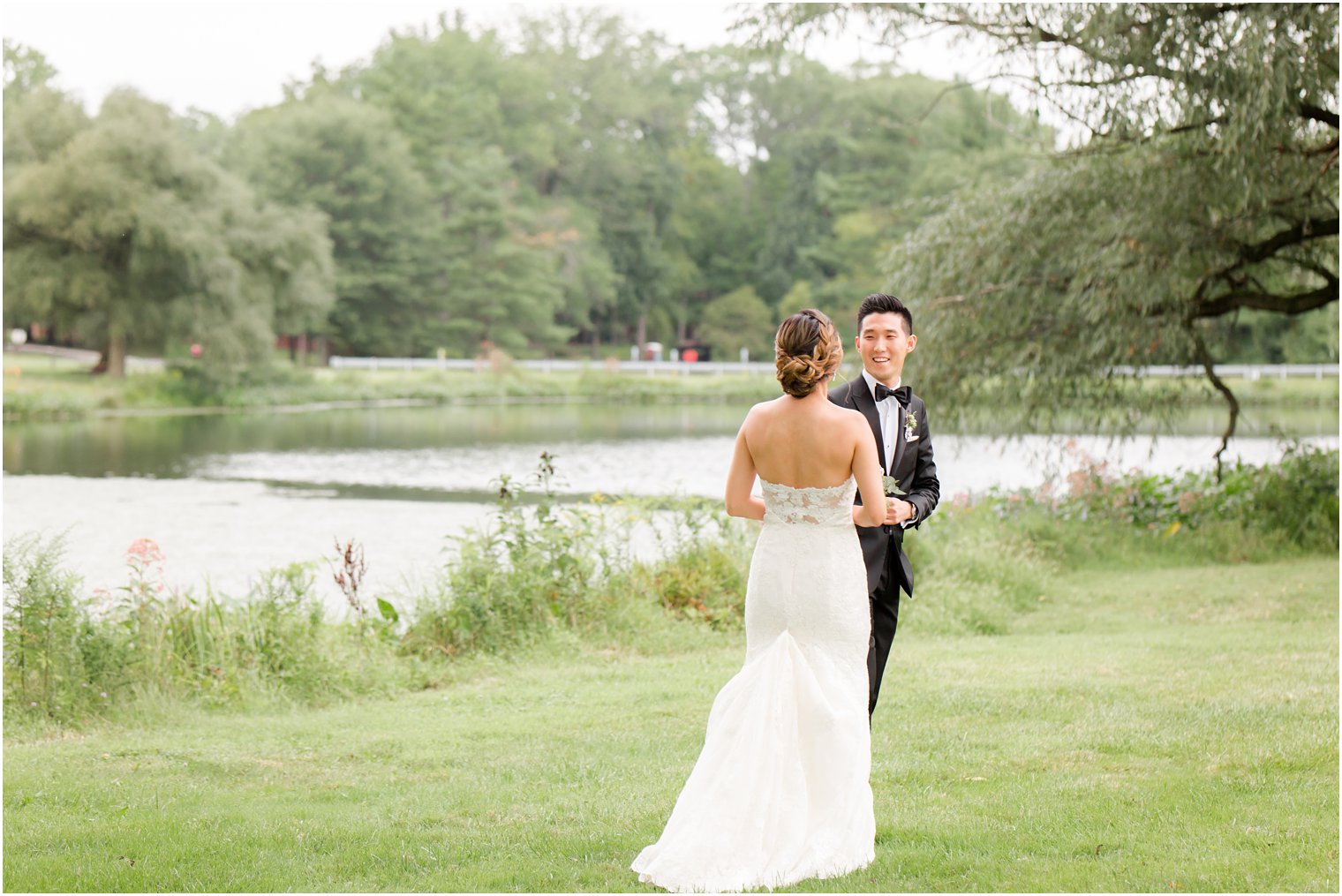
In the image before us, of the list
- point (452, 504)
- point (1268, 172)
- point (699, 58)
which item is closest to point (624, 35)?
point (699, 58)

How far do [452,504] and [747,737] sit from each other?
17.3 meters

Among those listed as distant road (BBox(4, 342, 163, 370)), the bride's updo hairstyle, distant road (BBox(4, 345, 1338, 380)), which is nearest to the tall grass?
the bride's updo hairstyle

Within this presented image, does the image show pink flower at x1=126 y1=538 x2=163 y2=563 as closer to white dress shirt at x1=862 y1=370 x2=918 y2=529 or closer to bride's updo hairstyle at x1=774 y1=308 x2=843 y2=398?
white dress shirt at x1=862 y1=370 x2=918 y2=529

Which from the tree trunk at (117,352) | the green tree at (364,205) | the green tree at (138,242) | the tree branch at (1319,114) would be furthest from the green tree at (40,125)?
the tree branch at (1319,114)

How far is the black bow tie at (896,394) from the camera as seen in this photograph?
507cm

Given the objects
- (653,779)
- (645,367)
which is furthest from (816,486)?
(645,367)

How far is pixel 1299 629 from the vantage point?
30.9 ft

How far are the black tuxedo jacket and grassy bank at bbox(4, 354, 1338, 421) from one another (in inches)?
1344

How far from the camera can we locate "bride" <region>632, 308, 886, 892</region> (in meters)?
4.34

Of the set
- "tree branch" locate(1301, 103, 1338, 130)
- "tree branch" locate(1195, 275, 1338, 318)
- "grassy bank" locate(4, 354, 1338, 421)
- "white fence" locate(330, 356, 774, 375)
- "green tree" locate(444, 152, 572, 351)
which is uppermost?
Answer: "green tree" locate(444, 152, 572, 351)

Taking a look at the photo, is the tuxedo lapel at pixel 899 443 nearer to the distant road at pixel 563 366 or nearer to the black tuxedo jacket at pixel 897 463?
the black tuxedo jacket at pixel 897 463

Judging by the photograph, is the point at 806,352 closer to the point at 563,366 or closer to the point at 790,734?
the point at 790,734

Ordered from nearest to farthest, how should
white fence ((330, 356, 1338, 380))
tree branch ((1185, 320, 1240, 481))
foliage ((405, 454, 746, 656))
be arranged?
foliage ((405, 454, 746, 656)) < tree branch ((1185, 320, 1240, 481)) < white fence ((330, 356, 1338, 380))

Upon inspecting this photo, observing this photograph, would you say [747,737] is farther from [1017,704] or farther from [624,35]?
[624,35]
